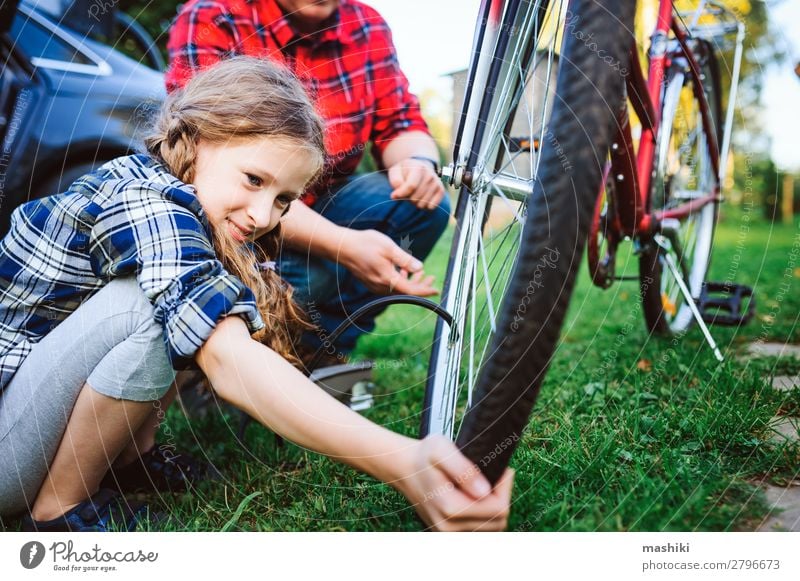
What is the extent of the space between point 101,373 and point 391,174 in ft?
1.51

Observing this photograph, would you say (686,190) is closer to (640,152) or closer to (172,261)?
(640,152)

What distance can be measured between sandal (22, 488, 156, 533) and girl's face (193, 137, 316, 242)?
12.3 inches

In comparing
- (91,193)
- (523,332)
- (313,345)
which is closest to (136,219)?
(91,193)

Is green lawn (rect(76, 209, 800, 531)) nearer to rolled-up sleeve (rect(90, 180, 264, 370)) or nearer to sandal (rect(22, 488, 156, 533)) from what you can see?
sandal (rect(22, 488, 156, 533))

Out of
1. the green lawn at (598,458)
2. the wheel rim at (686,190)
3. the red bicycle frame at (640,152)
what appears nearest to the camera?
the green lawn at (598,458)

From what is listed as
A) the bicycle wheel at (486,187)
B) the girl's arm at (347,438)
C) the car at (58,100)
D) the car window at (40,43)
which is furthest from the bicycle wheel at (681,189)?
the car window at (40,43)

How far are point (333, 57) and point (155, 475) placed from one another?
A: 1.95 ft

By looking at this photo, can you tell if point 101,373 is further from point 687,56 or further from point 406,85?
point 687,56

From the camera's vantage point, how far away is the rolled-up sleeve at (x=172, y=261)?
1.70 feet

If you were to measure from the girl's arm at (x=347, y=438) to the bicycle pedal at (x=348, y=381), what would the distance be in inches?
15.5

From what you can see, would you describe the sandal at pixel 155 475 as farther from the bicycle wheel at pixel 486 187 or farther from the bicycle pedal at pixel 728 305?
the bicycle pedal at pixel 728 305

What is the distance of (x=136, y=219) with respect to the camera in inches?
22.4

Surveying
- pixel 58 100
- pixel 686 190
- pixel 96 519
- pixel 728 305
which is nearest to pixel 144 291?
pixel 96 519

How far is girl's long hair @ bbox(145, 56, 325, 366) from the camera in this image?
0.66 meters
